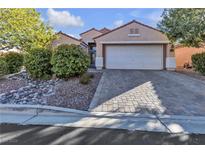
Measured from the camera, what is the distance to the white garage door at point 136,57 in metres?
18.2

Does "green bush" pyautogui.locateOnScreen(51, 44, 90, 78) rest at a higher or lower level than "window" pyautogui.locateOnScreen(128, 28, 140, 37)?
lower

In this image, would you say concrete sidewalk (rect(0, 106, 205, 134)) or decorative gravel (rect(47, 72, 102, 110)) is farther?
decorative gravel (rect(47, 72, 102, 110))

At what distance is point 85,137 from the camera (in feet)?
14.1

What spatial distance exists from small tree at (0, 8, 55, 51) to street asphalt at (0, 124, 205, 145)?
38.2 ft

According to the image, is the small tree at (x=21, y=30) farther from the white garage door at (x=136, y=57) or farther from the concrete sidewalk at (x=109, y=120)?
the concrete sidewalk at (x=109, y=120)

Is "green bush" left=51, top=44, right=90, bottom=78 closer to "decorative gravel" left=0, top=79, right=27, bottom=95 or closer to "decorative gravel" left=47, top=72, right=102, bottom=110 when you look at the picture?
"decorative gravel" left=47, top=72, right=102, bottom=110

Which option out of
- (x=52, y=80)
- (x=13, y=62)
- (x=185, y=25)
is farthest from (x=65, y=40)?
(x=52, y=80)

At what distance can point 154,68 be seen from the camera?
18.1m

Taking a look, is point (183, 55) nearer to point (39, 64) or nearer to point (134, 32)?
point (134, 32)

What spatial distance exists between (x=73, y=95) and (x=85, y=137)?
328 centimetres

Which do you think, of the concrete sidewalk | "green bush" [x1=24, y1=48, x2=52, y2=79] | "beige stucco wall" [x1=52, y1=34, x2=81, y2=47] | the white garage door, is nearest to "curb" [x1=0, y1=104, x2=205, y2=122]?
the concrete sidewalk

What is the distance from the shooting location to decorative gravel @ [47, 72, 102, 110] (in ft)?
21.8
